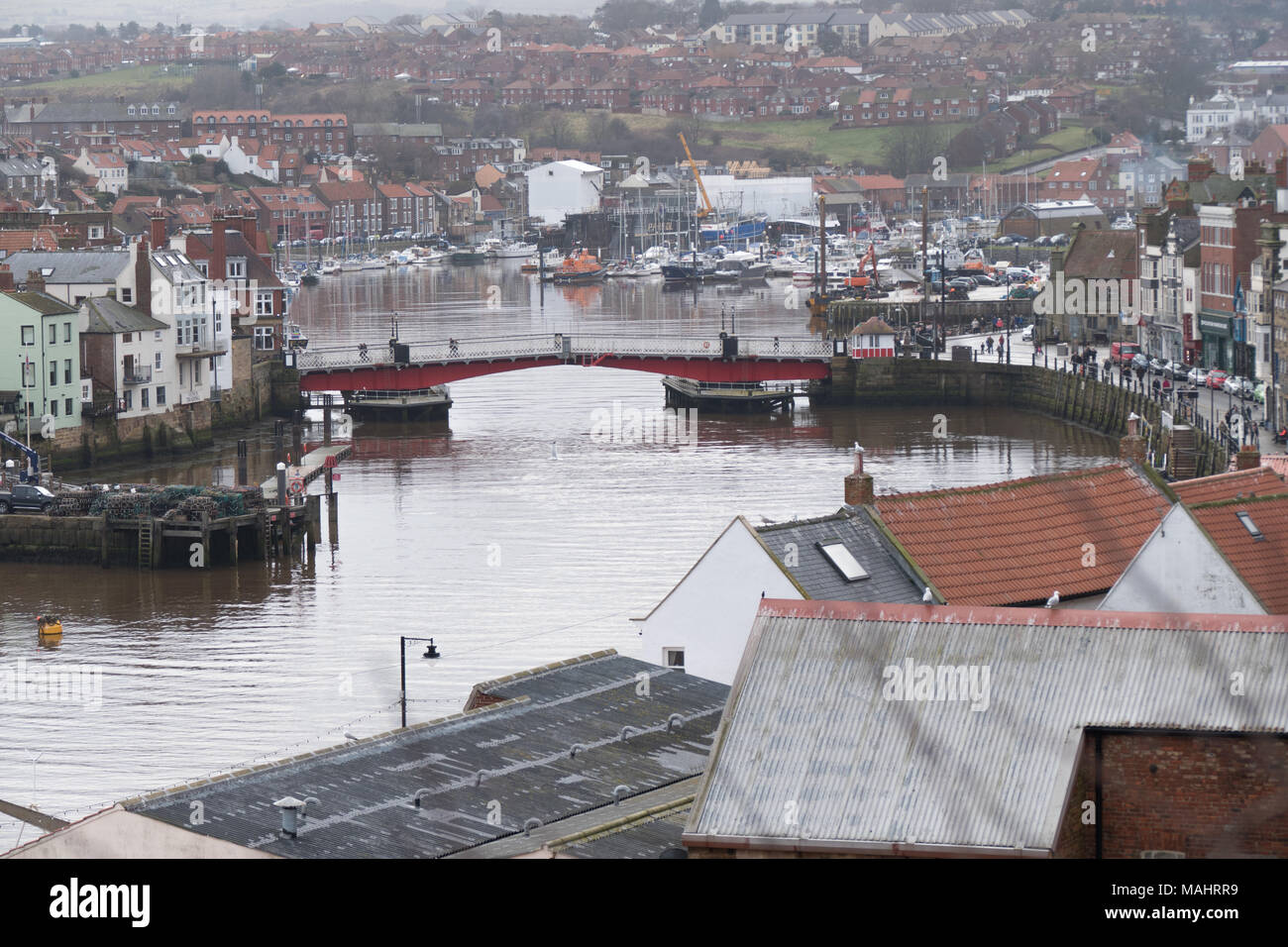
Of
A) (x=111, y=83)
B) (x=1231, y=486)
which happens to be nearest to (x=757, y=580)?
(x=1231, y=486)

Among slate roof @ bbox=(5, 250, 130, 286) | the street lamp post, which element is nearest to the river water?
the street lamp post

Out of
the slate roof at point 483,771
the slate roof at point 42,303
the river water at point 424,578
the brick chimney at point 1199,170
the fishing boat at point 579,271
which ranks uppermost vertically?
the brick chimney at point 1199,170

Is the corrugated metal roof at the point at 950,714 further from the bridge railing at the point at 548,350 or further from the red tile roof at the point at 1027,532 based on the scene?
the bridge railing at the point at 548,350

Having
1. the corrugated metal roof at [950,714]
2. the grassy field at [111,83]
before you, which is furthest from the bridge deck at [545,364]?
the grassy field at [111,83]

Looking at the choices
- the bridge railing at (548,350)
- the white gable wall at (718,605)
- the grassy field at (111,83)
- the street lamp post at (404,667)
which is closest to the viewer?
the white gable wall at (718,605)

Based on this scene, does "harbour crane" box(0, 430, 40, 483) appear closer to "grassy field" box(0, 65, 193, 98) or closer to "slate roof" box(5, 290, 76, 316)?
"slate roof" box(5, 290, 76, 316)

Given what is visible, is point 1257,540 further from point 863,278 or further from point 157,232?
point 863,278
